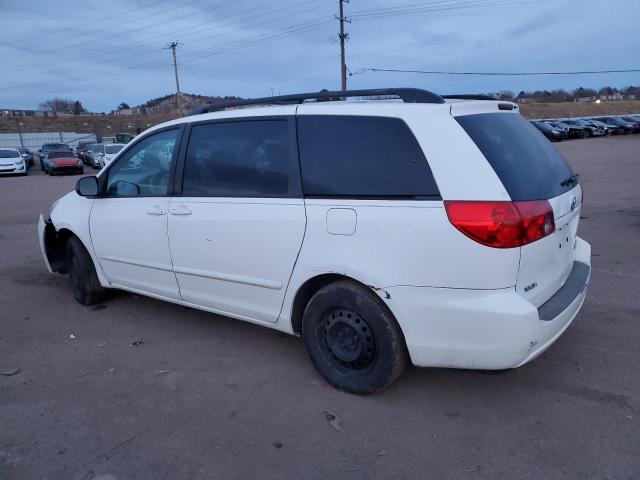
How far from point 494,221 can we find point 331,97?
1.51 meters

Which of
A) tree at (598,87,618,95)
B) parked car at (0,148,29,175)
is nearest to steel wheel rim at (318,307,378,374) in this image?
parked car at (0,148,29,175)

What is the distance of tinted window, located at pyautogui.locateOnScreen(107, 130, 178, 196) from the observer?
4316 mm

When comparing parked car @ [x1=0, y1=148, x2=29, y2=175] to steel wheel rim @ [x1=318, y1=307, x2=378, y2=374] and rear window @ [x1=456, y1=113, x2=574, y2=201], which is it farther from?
rear window @ [x1=456, y1=113, x2=574, y2=201]

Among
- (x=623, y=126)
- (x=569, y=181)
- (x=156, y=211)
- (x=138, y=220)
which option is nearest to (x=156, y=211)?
(x=156, y=211)

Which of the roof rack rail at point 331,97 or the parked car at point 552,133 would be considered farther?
the parked car at point 552,133

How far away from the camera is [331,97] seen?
363cm

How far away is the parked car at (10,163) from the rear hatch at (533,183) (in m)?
26.9

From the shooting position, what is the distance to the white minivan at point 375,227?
2.83 meters

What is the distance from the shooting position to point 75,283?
5.34m

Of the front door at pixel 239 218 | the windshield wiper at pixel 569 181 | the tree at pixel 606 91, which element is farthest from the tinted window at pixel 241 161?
the tree at pixel 606 91

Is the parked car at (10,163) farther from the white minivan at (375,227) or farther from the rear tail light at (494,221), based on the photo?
the rear tail light at (494,221)

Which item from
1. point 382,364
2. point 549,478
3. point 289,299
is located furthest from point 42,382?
point 549,478

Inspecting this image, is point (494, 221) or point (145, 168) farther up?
point (145, 168)

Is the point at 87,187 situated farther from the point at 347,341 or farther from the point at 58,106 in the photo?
the point at 58,106
